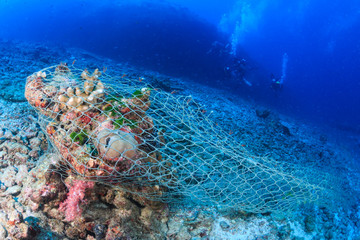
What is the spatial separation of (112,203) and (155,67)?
12766 millimetres

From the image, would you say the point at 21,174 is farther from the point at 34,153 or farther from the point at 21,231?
the point at 21,231

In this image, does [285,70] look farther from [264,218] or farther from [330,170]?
[264,218]

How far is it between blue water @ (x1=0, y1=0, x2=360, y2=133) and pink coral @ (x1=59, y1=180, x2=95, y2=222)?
12148mm

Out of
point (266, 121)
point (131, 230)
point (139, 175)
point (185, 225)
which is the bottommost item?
point (266, 121)

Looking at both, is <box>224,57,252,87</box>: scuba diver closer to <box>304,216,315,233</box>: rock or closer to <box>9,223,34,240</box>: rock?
<box>304,216,315,233</box>: rock

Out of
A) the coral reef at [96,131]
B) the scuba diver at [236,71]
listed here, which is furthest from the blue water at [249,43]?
the coral reef at [96,131]

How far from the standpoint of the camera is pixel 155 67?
45.5 ft

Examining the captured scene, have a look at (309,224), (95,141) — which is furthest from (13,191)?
(309,224)

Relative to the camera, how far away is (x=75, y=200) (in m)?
2.06

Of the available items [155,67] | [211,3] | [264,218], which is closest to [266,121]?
[264,218]

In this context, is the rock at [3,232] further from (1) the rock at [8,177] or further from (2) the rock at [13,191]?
(1) the rock at [8,177]

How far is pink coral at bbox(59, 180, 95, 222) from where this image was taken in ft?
6.61

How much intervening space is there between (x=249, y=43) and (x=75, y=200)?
124 ft

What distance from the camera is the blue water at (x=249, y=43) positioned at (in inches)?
636
